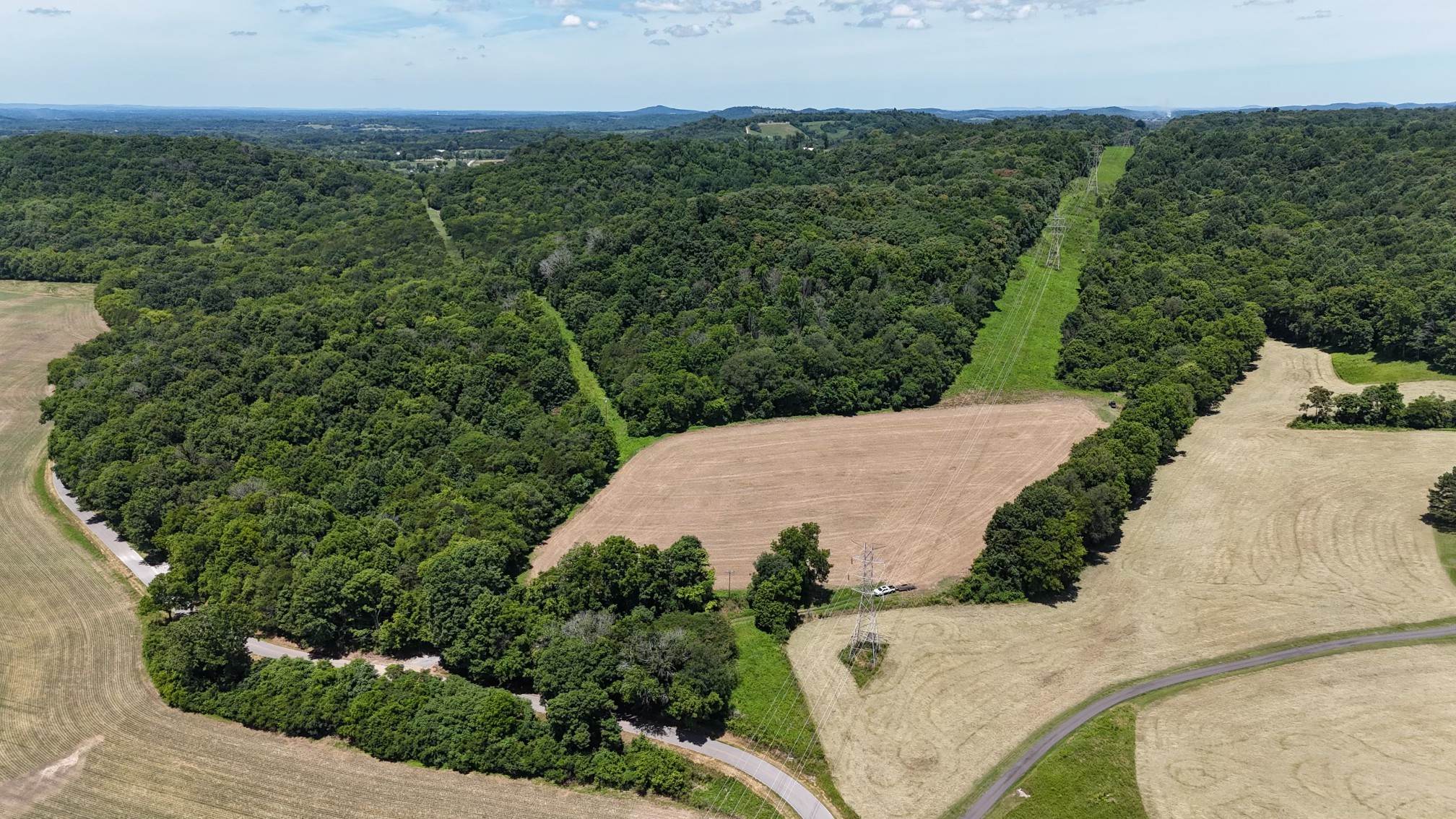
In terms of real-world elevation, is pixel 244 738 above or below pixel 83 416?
below

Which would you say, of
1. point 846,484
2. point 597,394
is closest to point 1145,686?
point 846,484

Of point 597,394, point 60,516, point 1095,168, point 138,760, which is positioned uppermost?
point 1095,168

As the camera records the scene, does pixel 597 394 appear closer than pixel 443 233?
Yes

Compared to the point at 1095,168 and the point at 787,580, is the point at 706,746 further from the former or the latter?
the point at 1095,168

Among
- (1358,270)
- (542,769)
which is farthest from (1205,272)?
(542,769)

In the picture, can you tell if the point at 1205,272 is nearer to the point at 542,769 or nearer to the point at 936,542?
the point at 936,542

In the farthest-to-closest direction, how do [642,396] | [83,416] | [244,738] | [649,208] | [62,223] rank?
[62,223] → [649,208] → [642,396] → [83,416] → [244,738]

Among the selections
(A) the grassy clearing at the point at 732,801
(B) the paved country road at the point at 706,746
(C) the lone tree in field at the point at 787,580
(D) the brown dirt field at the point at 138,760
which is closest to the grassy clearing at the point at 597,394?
(C) the lone tree in field at the point at 787,580

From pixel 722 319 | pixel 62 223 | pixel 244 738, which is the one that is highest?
pixel 62 223
